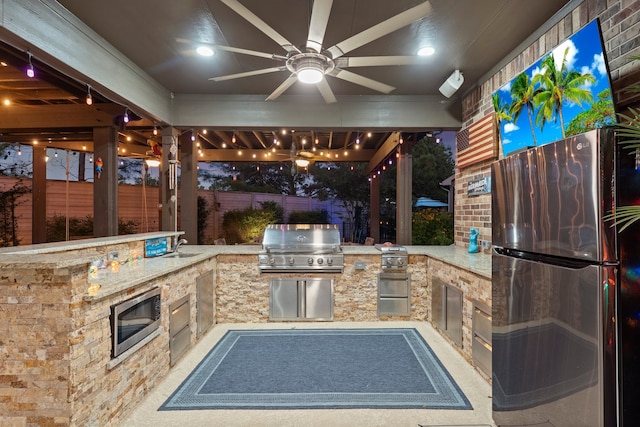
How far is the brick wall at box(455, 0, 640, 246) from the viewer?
6.44ft

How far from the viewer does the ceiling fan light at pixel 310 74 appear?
265 cm

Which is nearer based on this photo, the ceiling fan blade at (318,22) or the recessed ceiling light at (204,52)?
the ceiling fan blade at (318,22)

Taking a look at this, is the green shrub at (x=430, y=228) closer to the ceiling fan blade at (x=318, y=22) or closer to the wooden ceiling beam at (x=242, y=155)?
the wooden ceiling beam at (x=242, y=155)

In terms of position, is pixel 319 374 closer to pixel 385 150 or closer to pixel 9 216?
pixel 385 150

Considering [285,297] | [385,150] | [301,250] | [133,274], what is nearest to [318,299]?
[285,297]

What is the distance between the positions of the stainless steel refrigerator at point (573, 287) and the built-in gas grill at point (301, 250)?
7.76ft

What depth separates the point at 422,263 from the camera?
4.05 m

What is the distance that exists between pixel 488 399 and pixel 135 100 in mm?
4349

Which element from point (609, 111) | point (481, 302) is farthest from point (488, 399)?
point (609, 111)

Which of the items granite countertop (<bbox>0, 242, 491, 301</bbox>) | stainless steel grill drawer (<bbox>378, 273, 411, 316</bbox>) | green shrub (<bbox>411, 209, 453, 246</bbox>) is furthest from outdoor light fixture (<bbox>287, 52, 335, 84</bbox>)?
green shrub (<bbox>411, 209, 453, 246</bbox>)

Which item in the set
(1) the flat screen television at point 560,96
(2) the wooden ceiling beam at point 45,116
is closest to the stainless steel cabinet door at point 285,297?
(1) the flat screen television at point 560,96

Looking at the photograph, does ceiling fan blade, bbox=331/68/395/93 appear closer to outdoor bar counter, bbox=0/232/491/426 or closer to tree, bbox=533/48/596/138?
tree, bbox=533/48/596/138

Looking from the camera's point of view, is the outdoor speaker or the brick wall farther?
the outdoor speaker

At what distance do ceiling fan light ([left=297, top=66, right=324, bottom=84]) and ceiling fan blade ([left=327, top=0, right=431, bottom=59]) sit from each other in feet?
0.77
